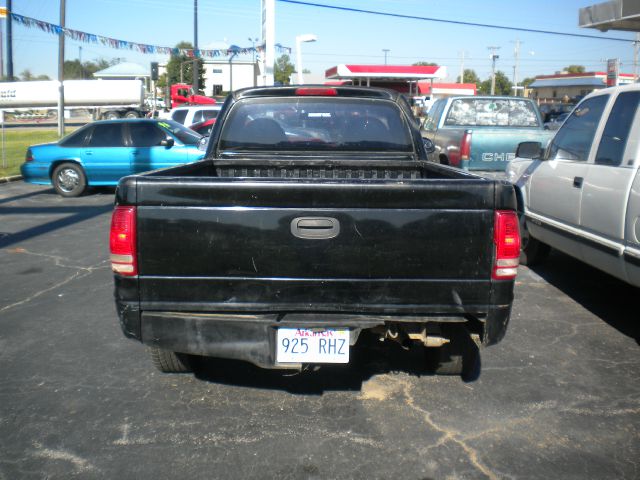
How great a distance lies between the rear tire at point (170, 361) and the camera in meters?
4.06

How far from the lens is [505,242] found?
3.17 m

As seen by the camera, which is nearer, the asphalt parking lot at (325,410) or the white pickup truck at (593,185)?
the asphalt parking lot at (325,410)

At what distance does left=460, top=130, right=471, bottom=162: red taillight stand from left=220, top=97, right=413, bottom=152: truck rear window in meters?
4.47

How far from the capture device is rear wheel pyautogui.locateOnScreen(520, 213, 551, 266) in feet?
23.2

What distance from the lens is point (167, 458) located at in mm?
3209

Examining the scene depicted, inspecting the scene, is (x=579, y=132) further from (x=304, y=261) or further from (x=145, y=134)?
(x=145, y=134)

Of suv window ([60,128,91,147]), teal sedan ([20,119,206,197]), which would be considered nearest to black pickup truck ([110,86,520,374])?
teal sedan ([20,119,206,197])

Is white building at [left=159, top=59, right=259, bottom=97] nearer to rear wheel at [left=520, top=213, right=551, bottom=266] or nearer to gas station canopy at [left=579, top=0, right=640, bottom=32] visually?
gas station canopy at [left=579, top=0, right=640, bottom=32]

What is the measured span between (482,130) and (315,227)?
698 centimetres

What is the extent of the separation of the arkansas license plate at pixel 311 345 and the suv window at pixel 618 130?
2945mm

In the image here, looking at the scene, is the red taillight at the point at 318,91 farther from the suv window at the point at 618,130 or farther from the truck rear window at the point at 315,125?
the suv window at the point at 618,130

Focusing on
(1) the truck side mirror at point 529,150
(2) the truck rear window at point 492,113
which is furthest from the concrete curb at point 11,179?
(1) the truck side mirror at point 529,150

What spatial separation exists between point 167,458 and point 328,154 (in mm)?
2692

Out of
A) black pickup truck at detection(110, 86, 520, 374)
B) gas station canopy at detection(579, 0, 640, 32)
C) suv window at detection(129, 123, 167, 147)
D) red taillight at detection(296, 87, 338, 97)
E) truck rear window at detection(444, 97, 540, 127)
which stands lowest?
black pickup truck at detection(110, 86, 520, 374)
